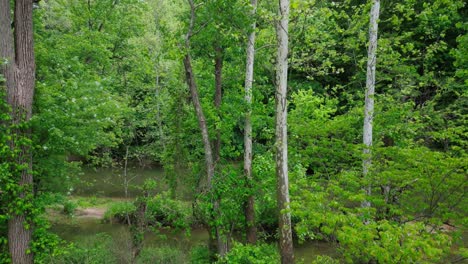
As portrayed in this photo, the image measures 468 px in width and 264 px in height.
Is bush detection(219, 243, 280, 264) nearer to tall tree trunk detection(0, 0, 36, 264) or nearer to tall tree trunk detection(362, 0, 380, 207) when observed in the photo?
tall tree trunk detection(362, 0, 380, 207)

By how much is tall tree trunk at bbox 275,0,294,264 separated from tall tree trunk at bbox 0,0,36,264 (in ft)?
16.5

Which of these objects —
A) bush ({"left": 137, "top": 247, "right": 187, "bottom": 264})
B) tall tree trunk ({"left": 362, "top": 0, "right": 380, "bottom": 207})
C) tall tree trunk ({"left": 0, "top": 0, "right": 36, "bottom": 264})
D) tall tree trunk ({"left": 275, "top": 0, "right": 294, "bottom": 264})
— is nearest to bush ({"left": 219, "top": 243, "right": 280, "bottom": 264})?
tall tree trunk ({"left": 275, "top": 0, "right": 294, "bottom": 264})

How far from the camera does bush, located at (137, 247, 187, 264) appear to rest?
8.54 meters

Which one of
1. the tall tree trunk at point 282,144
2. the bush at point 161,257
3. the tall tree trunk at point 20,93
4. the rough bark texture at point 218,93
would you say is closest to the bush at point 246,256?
the tall tree trunk at point 282,144

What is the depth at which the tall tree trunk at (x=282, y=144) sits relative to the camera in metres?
7.08

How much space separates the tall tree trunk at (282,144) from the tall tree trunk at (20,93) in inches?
198

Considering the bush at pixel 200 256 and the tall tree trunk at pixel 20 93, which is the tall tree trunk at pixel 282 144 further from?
the tall tree trunk at pixel 20 93

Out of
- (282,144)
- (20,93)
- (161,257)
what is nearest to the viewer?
(282,144)

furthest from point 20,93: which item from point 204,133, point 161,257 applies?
point 161,257

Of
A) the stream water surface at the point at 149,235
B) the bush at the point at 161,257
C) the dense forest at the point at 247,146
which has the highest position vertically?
the dense forest at the point at 247,146

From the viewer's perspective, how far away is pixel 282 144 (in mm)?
7082

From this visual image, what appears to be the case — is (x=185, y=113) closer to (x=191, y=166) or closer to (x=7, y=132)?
(x=191, y=166)

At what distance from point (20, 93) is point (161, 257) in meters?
4.87

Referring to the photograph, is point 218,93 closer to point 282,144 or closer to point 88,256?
point 282,144
